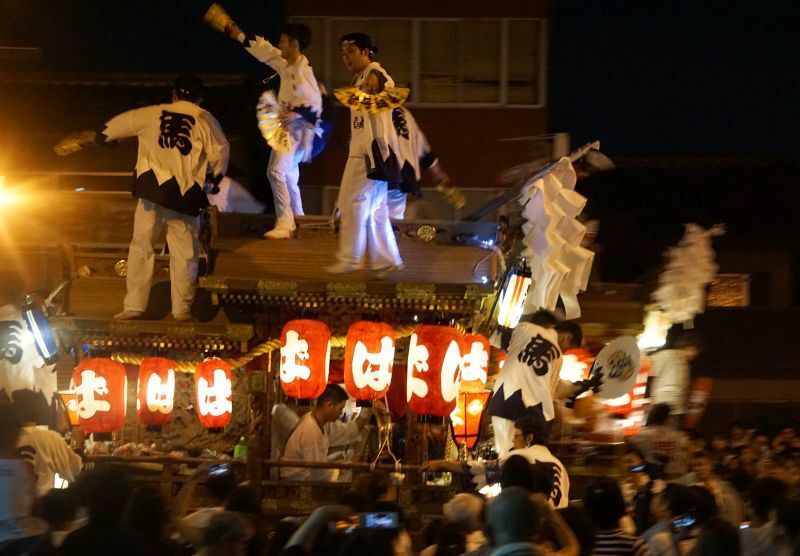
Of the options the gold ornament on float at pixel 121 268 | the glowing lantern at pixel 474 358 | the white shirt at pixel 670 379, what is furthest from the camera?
the white shirt at pixel 670 379

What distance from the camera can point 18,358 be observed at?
11.2 m

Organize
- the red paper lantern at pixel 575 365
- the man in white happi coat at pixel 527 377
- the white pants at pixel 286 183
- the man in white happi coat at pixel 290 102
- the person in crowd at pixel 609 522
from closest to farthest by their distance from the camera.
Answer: the person in crowd at pixel 609 522 → the man in white happi coat at pixel 527 377 → the man in white happi coat at pixel 290 102 → the white pants at pixel 286 183 → the red paper lantern at pixel 575 365

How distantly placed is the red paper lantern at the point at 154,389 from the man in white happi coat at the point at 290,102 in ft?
6.35

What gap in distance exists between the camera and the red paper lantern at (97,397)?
1218 centimetres

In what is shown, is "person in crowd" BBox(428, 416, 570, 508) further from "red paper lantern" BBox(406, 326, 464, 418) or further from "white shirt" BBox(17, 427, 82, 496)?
"white shirt" BBox(17, 427, 82, 496)

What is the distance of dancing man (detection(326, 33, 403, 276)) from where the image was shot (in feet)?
38.5

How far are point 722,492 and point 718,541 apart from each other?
15.0 ft

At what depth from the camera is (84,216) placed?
17969mm

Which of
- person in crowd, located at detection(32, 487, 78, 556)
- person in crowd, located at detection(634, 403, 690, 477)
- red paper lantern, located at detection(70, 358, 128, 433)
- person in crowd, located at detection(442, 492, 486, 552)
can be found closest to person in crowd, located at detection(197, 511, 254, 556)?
person in crowd, located at detection(32, 487, 78, 556)

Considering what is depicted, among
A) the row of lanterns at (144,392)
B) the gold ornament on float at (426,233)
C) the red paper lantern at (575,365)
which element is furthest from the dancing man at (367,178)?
the red paper lantern at (575,365)

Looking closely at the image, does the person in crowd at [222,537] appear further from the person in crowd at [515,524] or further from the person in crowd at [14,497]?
the person in crowd at [515,524]

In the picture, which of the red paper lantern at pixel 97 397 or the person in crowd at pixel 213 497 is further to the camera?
the red paper lantern at pixel 97 397

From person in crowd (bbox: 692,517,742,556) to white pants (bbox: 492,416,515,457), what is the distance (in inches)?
174

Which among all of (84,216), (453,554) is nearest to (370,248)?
(453,554)
